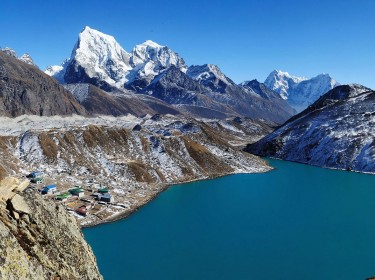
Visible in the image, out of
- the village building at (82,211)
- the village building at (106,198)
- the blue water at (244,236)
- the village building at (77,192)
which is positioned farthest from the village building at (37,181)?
the blue water at (244,236)

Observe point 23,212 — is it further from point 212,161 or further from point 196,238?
point 212,161

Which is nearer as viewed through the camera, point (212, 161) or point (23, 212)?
point (23, 212)

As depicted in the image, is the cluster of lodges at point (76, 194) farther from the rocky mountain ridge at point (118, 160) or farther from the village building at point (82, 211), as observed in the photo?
the rocky mountain ridge at point (118, 160)

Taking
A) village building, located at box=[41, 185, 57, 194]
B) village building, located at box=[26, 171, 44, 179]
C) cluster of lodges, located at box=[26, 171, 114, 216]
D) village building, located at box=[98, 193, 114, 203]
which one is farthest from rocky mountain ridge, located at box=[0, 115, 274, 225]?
village building, located at box=[41, 185, 57, 194]

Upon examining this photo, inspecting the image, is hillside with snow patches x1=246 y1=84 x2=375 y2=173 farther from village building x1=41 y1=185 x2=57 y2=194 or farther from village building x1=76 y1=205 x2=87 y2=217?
village building x1=41 y1=185 x2=57 y2=194

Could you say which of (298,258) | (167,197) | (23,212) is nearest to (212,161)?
(167,197)

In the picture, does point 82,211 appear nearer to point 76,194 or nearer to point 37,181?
point 76,194
